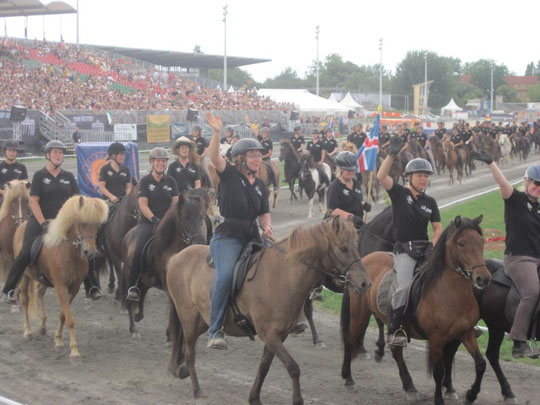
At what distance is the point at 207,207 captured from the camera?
10.4 m

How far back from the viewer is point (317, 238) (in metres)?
6.79

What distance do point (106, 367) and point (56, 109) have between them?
96.4ft

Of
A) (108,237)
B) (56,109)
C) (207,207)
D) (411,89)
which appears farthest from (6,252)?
(411,89)

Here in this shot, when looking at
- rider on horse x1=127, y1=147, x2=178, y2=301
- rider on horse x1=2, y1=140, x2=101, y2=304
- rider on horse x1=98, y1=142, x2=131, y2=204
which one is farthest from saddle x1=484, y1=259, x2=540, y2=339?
rider on horse x1=98, y1=142, x2=131, y2=204

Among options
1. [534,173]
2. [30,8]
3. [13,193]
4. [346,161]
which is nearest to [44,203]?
[13,193]

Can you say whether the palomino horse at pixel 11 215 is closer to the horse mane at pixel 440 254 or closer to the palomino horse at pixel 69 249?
the palomino horse at pixel 69 249

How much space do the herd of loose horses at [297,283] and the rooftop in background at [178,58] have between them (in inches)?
2633

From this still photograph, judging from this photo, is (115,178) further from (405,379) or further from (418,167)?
(405,379)

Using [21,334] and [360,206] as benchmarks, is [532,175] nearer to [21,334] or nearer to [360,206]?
[360,206]

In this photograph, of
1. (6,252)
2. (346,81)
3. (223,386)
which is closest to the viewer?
(223,386)

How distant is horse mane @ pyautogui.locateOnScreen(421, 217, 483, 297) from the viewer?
7.12m

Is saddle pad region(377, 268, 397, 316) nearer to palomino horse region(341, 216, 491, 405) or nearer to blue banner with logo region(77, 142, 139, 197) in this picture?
palomino horse region(341, 216, 491, 405)

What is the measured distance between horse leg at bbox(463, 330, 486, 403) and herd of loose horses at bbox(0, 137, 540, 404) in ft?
0.03

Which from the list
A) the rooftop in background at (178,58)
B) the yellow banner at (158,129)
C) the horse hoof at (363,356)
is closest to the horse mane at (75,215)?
the horse hoof at (363,356)
